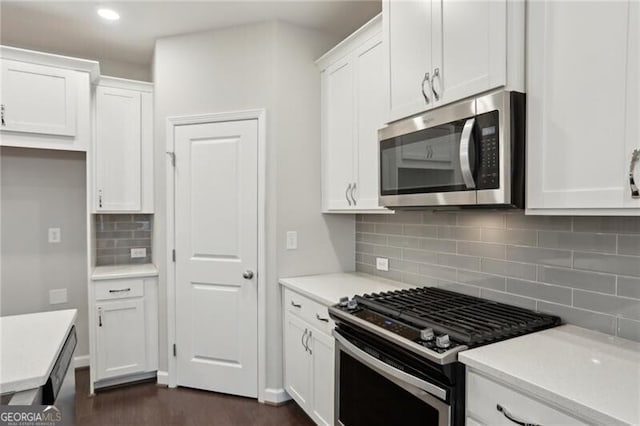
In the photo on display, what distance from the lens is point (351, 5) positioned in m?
2.59

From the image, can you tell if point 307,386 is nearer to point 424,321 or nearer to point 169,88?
point 424,321

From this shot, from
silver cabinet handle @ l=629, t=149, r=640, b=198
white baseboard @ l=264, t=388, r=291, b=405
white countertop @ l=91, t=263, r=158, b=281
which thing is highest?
silver cabinet handle @ l=629, t=149, r=640, b=198

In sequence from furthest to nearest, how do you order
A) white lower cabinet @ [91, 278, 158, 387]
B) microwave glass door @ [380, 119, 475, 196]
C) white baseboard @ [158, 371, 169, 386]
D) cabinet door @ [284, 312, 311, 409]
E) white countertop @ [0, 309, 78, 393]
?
white baseboard @ [158, 371, 169, 386] < white lower cabinet @ [91, 278, 158, 387] < cabinet door @ [284, 312, 311, 409] < microwave glass door @ [380, 119, 475, 196] < white countertop @ [0, 309, 78, 393]

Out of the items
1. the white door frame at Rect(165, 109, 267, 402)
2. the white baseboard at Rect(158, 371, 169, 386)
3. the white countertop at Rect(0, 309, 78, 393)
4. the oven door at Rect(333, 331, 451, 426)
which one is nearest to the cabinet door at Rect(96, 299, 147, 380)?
the white baseboard at Rect(158, 371, 169, 386)

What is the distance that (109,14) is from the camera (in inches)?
107

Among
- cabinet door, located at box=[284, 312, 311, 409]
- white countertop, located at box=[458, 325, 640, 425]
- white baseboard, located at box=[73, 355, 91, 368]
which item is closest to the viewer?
white countertop, located at box=[458, 325, 640, 425]

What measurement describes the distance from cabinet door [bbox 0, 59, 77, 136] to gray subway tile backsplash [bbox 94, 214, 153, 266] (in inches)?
35.1

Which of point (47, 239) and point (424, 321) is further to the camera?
point (47, 239)

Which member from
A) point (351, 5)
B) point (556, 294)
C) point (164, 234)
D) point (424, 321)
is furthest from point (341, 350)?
point (351, 5)

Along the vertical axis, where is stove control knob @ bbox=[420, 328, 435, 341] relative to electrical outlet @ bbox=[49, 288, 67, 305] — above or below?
above

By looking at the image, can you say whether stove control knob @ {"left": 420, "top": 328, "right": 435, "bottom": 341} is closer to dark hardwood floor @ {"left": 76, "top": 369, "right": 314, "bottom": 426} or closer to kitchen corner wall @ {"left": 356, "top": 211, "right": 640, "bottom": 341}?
kitchen corner wall @ {"left": 356, "top": 211, "right": 640, "bottom": 341}

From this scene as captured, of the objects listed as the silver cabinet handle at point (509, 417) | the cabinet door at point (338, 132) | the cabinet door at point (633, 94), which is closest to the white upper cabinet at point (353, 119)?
the cabinet door at point (338, 132)

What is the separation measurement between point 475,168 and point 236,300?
2032 mm

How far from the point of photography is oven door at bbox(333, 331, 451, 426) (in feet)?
4.54
